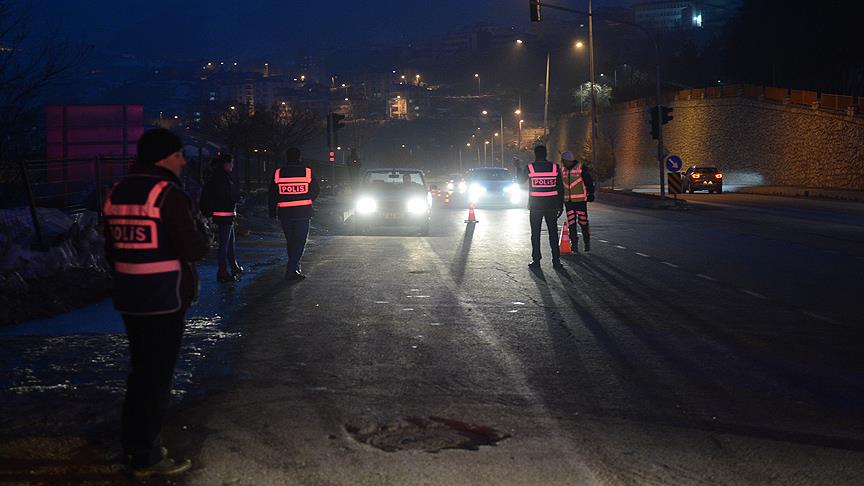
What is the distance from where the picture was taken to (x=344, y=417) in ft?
19.9

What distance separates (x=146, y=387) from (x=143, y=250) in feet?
2.35

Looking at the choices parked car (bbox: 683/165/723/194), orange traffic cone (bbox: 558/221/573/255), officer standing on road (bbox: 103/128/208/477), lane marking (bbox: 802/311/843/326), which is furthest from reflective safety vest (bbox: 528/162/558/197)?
parked car (bbox: 683/165/723/194)

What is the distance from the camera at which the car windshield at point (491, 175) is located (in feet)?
121

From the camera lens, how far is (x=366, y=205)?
21922mm

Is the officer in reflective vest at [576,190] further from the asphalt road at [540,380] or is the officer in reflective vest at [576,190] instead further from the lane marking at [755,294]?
the lane marking at [755,294]

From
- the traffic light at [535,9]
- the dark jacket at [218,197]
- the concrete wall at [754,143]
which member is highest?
the traffic light at [535,9]

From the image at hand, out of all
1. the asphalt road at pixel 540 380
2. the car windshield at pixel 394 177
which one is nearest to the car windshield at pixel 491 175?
the car windshield at pixel 394 177

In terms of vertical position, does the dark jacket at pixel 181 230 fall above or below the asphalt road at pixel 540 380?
above

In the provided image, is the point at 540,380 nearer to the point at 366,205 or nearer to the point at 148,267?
the point at 148,267

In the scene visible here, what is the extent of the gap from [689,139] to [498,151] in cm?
8449

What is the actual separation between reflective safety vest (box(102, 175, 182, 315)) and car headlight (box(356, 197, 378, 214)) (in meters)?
16.9

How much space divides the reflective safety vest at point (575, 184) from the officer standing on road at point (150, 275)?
13.0 metres

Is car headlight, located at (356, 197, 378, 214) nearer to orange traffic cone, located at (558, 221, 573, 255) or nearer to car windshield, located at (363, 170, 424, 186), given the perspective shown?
car windshield, located at (363, 170, 424, 186)

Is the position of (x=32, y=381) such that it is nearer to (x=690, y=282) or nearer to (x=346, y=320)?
(x=346, y=320)
